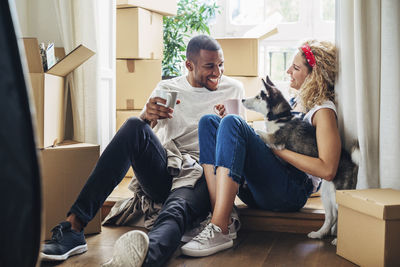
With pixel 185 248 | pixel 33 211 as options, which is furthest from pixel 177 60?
pixel 33 211

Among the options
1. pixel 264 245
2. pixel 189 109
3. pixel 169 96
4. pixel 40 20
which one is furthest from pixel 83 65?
pixel 264 245

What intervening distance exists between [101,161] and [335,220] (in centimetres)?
100

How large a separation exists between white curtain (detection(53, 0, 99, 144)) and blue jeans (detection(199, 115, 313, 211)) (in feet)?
2.21

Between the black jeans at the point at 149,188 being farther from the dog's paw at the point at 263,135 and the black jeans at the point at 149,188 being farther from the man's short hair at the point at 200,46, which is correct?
the man's short hair at the point at 200,46

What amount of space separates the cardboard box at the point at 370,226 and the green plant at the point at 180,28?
266 cm

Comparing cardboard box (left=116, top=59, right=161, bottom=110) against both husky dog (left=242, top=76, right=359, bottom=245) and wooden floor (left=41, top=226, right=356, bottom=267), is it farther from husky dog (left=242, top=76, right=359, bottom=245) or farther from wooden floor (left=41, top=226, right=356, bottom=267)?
husky dog (left=242, top=76, right=359, bottom=245)

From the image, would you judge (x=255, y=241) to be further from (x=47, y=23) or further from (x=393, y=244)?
(x=47, y=23)

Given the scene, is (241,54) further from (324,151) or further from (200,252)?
(200,252)

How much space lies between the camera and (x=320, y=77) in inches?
72.2

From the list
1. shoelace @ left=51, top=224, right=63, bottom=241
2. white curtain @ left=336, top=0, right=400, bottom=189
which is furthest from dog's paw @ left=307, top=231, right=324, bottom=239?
shoelace @ left=51, top=224, right=63, bottom=241

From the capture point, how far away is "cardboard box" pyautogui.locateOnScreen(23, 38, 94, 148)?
1868 mm

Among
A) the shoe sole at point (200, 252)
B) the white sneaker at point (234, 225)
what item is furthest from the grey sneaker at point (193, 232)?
the shoe sole at point (200, 252)

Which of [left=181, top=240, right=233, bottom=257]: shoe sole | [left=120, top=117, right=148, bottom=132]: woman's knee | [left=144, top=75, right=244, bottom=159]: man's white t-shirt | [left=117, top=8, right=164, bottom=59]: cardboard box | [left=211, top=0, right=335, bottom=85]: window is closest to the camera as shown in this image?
[left=181, top=240, right=233, bottom=257]: shoe sole

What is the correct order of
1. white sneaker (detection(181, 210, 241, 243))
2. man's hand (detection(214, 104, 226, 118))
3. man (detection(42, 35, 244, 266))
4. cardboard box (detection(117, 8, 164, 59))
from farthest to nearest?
1. cardboard box (detection(117, 8, 164, 59))
2. man's hand (detection(214, 104, 226, 118))
3. white sneaker (detection(181, 210, 241, 243))
4. man (detection(42, 35, 244, 266))
